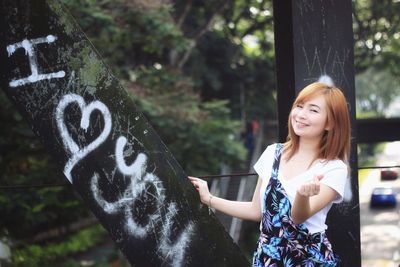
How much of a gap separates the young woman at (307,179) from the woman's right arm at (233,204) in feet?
0.34

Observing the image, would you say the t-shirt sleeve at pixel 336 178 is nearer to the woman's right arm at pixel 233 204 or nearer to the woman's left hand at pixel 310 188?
the woman's left hand at pixel 310 188

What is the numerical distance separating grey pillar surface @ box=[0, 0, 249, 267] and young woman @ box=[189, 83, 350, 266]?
10.2 inches

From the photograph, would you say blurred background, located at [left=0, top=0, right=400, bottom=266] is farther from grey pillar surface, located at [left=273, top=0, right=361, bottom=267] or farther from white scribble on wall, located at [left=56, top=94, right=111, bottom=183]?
white scribble on wall, located at [left=56, top=94, right=111, bottom=183]

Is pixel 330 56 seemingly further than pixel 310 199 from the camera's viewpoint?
Yes

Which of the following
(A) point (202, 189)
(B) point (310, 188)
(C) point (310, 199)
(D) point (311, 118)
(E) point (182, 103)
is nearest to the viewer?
(B) point (310, 188)

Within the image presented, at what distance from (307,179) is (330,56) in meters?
0.73

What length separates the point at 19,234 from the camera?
413 inches

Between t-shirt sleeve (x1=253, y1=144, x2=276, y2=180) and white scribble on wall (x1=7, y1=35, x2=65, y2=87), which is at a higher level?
white scribble on wall (x1=7, y1=35, x2=65, y2=87)

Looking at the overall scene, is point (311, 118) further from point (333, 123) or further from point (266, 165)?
point (266, 165)

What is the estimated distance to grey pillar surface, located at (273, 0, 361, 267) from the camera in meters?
2.23

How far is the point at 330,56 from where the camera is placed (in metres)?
2.27

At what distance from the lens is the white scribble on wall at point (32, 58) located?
1.75 meters

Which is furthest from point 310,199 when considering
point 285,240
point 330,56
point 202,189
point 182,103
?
point 182,103

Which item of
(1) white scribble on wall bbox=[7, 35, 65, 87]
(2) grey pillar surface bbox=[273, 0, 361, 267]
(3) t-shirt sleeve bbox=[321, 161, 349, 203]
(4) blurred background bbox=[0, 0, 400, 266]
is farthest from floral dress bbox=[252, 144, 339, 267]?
(4) blurred background bbox=[0, 0, 400, 266]
